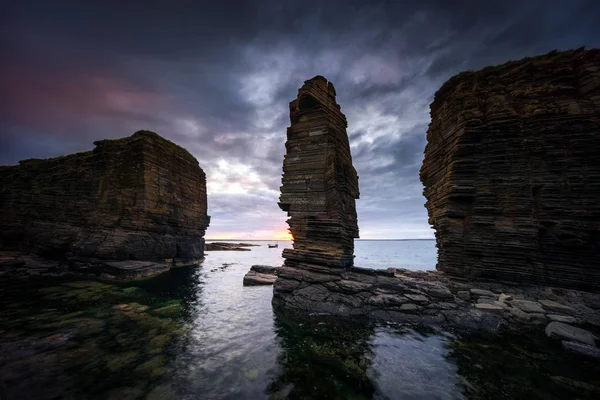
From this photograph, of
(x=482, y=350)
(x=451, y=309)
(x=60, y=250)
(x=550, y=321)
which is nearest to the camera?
(x=482, y=350)

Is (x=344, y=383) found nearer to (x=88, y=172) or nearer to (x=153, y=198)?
(x=153, y=198)

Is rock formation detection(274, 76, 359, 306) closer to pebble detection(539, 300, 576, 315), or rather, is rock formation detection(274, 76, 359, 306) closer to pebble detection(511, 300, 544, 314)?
pebble detection(511, 300, 544, 314)

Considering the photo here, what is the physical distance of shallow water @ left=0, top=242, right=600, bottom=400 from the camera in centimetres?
618

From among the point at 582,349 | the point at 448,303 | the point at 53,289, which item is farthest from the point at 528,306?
the point at 53,289

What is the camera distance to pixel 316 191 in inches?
611

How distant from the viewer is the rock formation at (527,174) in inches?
512

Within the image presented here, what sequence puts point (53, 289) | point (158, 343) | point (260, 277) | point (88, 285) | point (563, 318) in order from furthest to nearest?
1. point (260, 277)
2. point (88, 285)
3. point (53, 289)
4. point (563, 318)
5. point (158, 343)

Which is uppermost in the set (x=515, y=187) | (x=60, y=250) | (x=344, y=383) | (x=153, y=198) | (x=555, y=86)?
(x=555, y=86)

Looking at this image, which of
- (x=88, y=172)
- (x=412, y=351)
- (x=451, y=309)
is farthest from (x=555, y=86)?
(x=88, y=172)

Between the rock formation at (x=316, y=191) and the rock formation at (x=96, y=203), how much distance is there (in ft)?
84.1

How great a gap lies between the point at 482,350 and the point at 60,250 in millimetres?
45663

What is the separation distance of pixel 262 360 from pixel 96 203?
1481 inches

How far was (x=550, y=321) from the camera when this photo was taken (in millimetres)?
10047

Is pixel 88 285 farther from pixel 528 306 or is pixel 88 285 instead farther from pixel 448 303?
pixel 528 306
